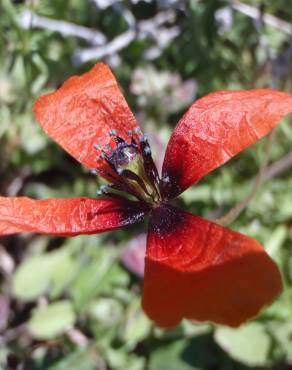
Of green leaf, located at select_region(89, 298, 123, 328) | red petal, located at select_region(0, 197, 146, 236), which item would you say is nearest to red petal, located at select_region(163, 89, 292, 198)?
red petal, located at select_region(0, 197, 146, 236)

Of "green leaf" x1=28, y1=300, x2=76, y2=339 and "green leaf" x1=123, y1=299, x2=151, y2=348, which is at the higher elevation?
"green leaf" x1=123, y1=299, x2=151, y2=348

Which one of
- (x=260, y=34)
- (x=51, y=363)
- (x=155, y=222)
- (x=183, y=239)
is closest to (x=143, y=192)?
(x=155, y=222)

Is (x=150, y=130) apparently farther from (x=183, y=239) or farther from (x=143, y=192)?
(x=183, y=239)

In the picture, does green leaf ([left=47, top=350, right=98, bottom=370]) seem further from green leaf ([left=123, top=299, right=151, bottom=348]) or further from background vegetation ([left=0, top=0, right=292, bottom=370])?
green leaf ([left=123, top=299, right=151, bottom=348])

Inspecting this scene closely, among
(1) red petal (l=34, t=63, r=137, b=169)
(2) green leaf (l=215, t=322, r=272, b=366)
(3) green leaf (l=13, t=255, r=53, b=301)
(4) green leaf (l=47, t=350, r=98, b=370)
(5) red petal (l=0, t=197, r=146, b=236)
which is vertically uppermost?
(1) red petal (l=34, t=63, r=137, b=169)

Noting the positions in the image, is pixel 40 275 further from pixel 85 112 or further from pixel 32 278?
pixel 85 112

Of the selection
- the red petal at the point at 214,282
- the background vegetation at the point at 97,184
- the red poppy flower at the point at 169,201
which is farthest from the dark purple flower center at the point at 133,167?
the background vegetation at the point at 97,184

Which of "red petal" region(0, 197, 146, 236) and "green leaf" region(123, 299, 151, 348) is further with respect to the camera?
"green leaf" region(123, 299, 151, 348)

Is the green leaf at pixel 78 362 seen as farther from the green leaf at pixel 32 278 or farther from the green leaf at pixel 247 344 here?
the green leaf at pixel 247 344
